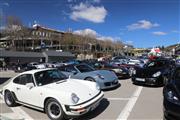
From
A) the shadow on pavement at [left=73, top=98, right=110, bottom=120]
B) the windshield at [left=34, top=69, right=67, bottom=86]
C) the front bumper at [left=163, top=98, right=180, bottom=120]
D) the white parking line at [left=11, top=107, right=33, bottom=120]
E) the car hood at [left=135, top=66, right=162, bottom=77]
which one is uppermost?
the windshield at [left=34, top=69, right=67, bottom=86]

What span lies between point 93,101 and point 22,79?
106 inches

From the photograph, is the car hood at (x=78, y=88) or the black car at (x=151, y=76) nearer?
the car hood at (x=78, y=88)

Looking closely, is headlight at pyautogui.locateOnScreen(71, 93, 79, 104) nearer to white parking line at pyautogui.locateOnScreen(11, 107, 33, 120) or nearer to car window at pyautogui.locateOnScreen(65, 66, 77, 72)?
white parking line at pyautogui.locateOnScreen(11, 107, 33, 120)

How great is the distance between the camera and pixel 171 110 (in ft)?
15.0

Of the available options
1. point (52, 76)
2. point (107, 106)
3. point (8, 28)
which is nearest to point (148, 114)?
point (107, 106)

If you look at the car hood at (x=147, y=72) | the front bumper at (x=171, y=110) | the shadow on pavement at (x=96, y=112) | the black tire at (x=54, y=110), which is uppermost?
the car hood at (x=147, y=72)

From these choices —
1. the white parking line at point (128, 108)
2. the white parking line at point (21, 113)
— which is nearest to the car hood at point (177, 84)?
the white parking line at point (128, 108)

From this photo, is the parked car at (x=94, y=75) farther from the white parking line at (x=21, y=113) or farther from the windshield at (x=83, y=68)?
the white parking line at (x=21, y=113)

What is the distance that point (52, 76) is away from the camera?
710 cm

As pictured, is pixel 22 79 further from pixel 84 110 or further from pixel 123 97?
pixel 123 97

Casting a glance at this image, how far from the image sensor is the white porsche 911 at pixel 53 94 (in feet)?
18.3

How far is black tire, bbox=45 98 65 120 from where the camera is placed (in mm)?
5695

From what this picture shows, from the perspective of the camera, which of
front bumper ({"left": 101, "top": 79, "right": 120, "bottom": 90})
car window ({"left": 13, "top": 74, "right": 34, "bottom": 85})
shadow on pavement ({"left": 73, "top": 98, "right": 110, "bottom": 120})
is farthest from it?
front bumper ({"left": 101, "top": 79, "right": 120, "bottom": 90})

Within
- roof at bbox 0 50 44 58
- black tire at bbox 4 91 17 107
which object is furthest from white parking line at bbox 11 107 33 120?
roof at bbox 0 50 44 58
